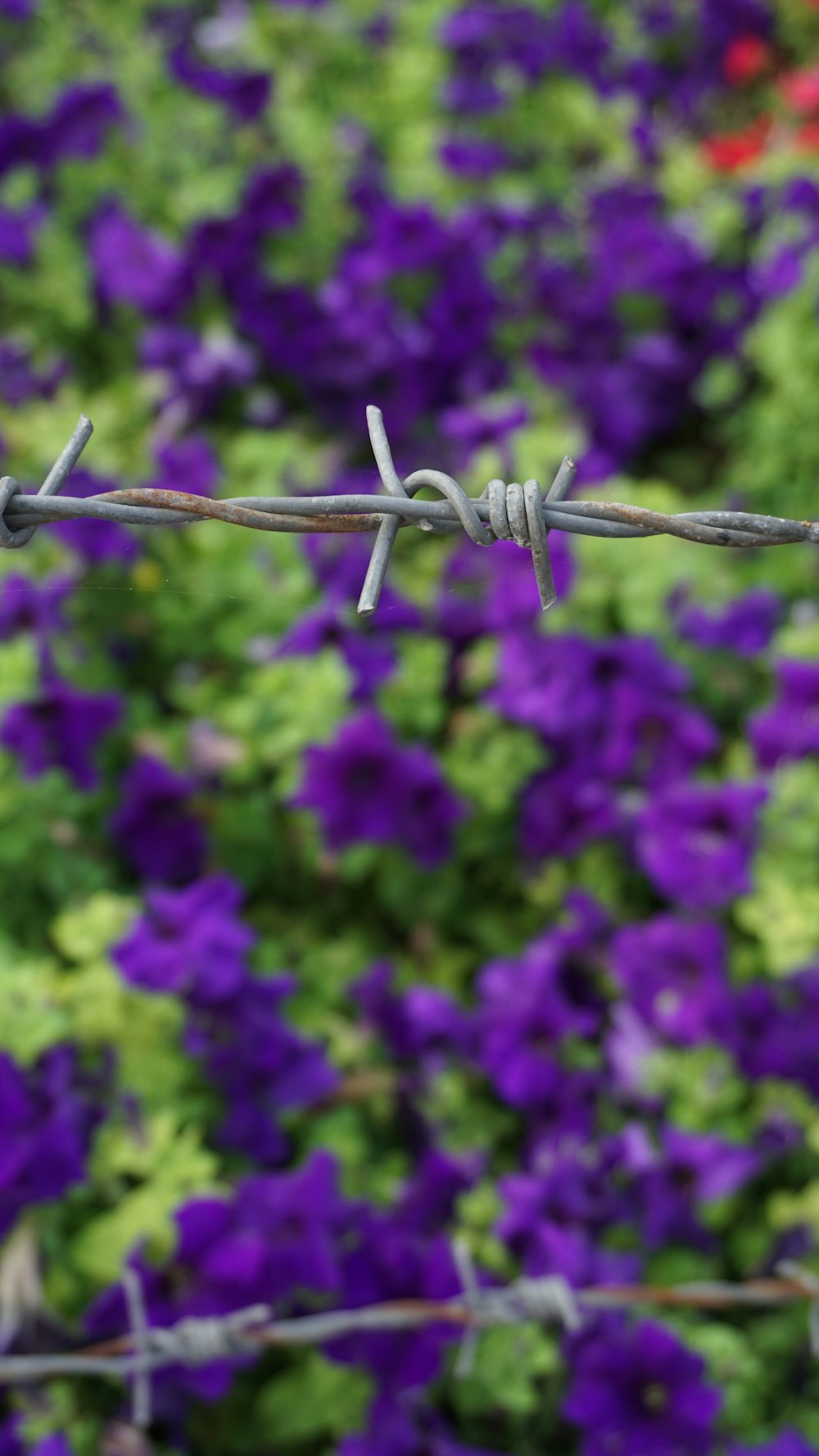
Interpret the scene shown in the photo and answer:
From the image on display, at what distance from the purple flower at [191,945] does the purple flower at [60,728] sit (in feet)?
0.84

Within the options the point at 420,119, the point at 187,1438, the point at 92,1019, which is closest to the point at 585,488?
the point at 92,1019

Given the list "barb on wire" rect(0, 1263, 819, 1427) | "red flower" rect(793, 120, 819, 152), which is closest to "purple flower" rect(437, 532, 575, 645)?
"barb on wire" rect(0, 1263, 819, 1427)

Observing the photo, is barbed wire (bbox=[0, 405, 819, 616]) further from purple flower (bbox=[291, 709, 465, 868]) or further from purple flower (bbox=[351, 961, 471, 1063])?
purple flower (bbox=[351, 961, 471, 1063])

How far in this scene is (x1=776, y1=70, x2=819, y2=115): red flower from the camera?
11.0ft

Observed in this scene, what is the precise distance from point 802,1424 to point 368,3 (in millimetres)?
3514

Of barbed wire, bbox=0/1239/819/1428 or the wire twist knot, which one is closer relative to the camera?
the wire twist knot

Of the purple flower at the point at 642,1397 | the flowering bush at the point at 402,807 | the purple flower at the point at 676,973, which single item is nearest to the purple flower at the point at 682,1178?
the flowering bush at the point at 402,807

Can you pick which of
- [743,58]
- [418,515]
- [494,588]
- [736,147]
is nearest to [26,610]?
[494,588]

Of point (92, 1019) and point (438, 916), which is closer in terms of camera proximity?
point (92, 1019)

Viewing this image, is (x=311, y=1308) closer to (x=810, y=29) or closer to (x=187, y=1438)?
(x=187, y=1438)

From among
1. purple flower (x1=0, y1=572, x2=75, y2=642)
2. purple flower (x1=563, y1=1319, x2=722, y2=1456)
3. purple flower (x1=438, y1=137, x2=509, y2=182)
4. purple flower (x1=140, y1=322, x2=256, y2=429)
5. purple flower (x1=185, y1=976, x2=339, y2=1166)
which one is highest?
purple flower (x1=438, y1=137, x2=509, y2=182)

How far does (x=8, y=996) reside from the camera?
50.2 inches

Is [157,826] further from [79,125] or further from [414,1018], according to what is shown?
[79,125]

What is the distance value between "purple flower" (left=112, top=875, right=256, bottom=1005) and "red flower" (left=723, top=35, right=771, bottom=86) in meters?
3.21
